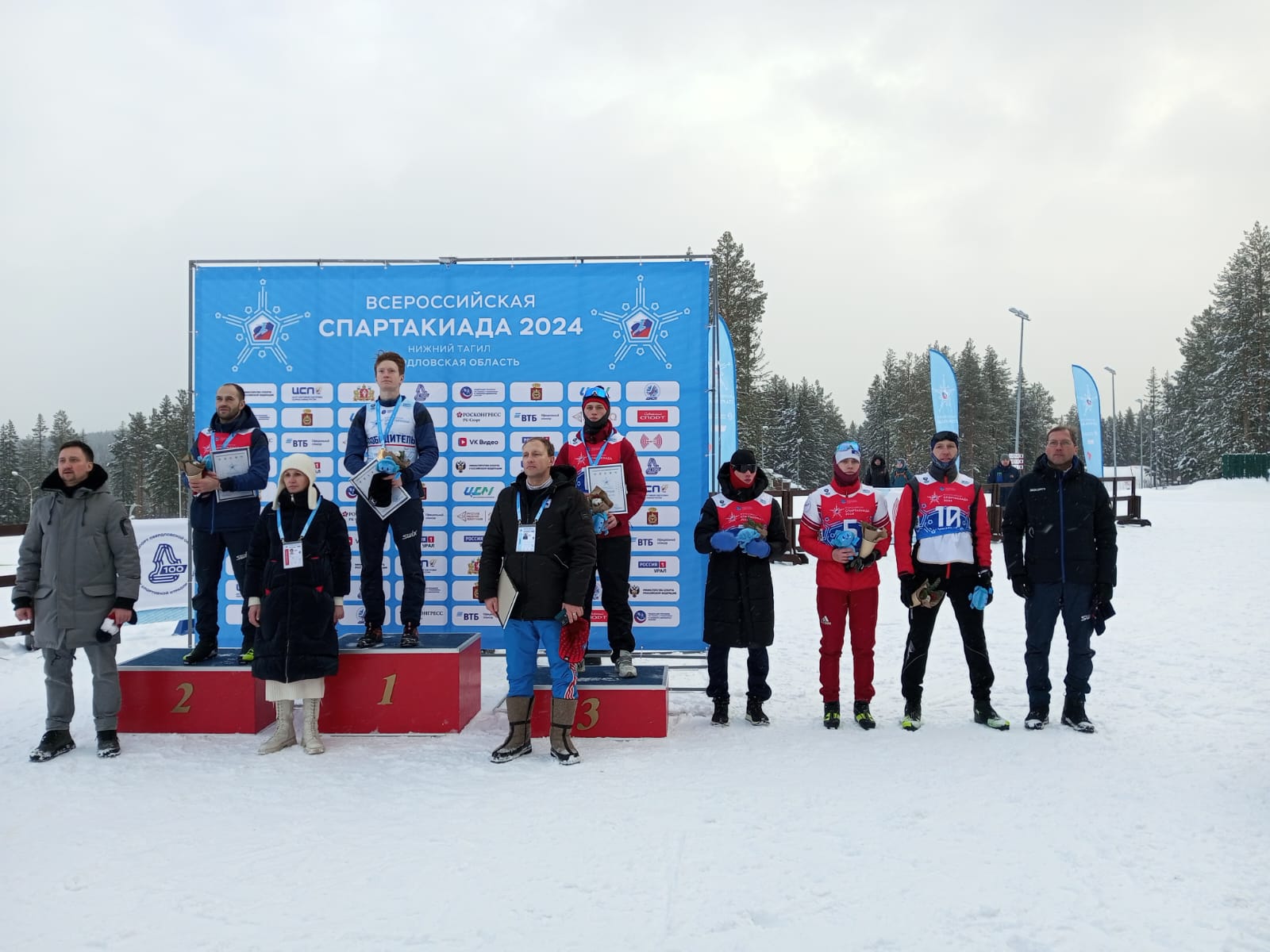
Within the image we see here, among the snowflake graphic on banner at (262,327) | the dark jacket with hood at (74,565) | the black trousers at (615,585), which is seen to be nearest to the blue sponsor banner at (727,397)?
the black trousers at (615,585)

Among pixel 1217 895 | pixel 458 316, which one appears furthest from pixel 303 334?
pixel 1217 895

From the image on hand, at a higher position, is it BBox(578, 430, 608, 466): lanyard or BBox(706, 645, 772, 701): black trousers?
BBox(578, 430, 608, 466): lanyard

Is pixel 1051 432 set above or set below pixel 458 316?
below

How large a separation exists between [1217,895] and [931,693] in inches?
126

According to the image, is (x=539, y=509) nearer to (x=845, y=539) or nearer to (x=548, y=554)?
(x=548, y=554)

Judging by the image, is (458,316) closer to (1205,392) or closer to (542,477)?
(542,477)

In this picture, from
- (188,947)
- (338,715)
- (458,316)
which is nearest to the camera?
(188,947)

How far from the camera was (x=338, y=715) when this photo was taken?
5383mm

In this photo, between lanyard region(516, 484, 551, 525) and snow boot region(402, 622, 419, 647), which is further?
snow boot region(402, 622, 419, 647)

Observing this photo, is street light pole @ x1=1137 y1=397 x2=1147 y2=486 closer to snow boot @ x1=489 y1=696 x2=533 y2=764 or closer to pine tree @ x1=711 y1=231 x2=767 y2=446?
pine tree @ x1=711 y1=231 x2=767 y2=446

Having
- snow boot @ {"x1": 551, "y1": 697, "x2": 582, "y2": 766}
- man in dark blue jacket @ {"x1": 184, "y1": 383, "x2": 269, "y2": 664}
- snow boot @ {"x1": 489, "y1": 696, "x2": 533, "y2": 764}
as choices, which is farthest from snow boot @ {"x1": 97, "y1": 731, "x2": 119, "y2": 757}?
snow boot @ {"x1": 551, "y1": 697, "x2": 582, "y2": 766}

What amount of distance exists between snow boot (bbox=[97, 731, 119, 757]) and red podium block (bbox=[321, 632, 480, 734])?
3.89 ft

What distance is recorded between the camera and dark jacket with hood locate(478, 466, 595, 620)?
4.80 m

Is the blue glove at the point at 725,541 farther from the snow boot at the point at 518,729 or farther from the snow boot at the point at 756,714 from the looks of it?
the snow boot at the point at 518,729
